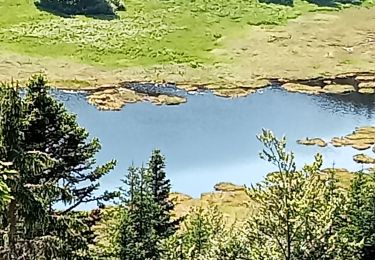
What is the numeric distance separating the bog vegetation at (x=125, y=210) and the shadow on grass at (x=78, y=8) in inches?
2948

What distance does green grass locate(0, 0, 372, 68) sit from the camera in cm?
8850

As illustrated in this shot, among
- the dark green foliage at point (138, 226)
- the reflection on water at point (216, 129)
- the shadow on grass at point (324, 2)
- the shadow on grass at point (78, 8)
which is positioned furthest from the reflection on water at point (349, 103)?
the dark green foliage at point (138, 226)

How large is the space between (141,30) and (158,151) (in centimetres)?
6594

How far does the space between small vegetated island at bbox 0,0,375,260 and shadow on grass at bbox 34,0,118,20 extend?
0.55ft

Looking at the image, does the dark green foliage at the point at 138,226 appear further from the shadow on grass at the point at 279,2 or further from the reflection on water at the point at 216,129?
the shadow on grass at the point at 279,2

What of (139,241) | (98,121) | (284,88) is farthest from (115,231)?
(284,88)

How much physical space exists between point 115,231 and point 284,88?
2188 inches

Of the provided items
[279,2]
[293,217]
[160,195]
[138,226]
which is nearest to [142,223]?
[138,226]

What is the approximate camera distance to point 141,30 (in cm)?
9694

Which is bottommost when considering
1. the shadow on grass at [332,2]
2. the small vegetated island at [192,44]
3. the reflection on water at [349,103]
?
the reflection on water at [349,103]

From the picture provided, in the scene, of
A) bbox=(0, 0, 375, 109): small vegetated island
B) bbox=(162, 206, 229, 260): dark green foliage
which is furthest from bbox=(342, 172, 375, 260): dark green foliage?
bbox=(0, 0, 375, 109): small vegetated island

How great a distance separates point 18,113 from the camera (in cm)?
1608

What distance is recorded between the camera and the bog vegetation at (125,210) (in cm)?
1559

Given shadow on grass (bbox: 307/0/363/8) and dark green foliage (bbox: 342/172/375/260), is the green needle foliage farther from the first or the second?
shadow on grass (bbox: 307/0/363/8)
